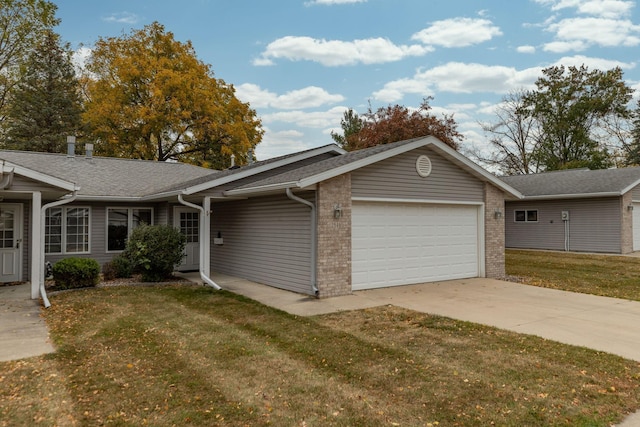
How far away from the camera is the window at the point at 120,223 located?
511 inches

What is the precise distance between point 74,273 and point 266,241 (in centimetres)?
467

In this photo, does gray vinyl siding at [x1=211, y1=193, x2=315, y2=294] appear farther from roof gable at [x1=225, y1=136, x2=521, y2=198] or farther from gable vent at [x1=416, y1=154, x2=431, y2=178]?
gable vent at [x1=416, y1=154, x2=431, y2=178]

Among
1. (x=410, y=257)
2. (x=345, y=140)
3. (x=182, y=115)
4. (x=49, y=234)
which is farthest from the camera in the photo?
(x=345, y=140)

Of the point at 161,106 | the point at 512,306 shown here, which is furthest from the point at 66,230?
the point at 161,106

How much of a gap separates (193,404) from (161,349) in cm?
188

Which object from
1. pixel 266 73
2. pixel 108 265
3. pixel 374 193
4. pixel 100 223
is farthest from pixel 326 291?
pixel 266 73

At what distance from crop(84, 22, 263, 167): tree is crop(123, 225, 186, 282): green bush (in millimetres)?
14218

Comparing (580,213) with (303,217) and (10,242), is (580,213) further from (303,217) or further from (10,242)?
(10,242)

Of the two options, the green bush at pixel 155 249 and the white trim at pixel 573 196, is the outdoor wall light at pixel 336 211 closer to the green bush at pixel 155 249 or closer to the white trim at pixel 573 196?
the green bush at pixel 155 249

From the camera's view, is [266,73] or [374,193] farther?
[266,73]

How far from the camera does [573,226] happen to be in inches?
743

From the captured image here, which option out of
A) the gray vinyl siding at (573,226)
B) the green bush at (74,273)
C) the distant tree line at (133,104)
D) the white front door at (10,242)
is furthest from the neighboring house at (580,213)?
the white front door at (10,242)

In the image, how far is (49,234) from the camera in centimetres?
1207

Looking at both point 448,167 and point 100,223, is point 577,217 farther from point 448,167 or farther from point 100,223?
point 100,223
